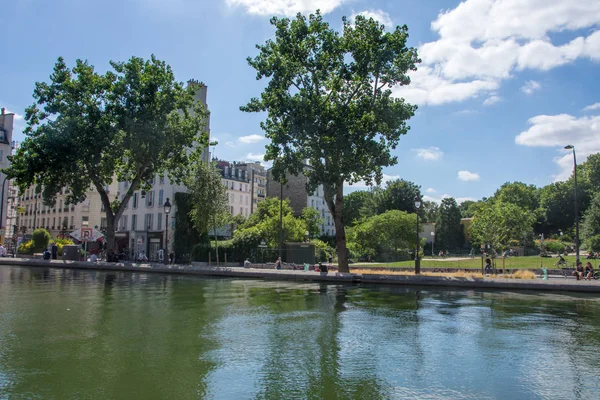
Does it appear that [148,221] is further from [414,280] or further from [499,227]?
[414,280]

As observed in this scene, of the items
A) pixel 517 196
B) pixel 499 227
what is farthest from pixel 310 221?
pixel 517 196

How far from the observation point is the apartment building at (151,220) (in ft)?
174

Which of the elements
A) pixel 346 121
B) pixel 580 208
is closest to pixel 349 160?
pixel 346 121

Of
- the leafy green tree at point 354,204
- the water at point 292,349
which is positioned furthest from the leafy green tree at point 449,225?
the water at point 292,349

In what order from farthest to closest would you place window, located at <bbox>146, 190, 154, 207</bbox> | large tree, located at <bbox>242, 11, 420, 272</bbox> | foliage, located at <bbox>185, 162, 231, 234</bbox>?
window, located at <bbox>146, 190, 154, 207</bbox>
foliage, located at <bbox>185, 162, 231, 234</bbox>
large tree, located at <bbox>242, 11, 420, 272</bbox>

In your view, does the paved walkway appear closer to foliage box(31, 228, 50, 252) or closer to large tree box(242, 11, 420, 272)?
large tree box(242, 11, 420, 272)

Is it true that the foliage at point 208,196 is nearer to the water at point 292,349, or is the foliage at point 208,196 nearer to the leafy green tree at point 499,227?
the leafy green tree at point 499,227

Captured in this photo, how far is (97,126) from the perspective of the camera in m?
35.1

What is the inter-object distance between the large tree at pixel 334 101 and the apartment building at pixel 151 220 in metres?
25.8

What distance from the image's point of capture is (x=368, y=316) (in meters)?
13.2

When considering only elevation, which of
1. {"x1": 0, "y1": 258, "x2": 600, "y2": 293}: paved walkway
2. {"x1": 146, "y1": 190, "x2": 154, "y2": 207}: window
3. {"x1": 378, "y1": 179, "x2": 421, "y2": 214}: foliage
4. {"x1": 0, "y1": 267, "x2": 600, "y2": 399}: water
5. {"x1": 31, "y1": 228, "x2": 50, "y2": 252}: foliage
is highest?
{"x1": 378, "y1": 179, "x2": 421, "y2": 214}: foliage

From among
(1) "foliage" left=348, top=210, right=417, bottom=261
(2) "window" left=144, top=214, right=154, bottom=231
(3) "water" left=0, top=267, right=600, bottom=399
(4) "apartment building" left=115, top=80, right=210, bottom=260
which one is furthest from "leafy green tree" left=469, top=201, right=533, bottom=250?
(2) "window" left=144, top=214, right=154, bottom=231

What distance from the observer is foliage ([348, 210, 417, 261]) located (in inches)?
2250

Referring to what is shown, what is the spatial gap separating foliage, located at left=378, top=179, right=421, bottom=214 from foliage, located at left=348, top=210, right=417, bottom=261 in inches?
1057
